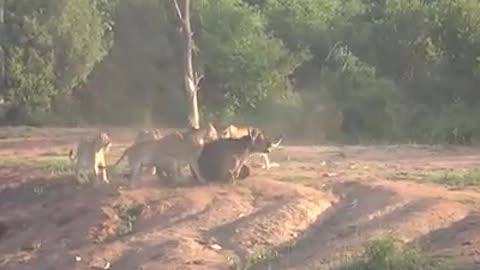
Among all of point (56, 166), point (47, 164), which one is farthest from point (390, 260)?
point (47, 164)

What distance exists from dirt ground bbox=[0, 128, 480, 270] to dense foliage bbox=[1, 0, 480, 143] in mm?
10035

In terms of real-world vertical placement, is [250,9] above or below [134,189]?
above

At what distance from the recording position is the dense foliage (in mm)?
29109

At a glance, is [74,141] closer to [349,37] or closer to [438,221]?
[349,37]

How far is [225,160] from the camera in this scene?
17.0m

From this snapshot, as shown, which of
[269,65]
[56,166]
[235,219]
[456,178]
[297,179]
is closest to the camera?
[235,219]

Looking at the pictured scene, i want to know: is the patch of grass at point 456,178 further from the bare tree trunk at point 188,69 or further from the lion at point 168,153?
the bare tree trunk at point 188,69

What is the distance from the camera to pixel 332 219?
50.7 ft

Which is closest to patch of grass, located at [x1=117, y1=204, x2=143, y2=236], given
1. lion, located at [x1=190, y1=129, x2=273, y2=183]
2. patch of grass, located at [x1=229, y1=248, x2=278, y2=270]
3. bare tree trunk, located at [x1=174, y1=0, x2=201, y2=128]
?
lion, located at [x1=190, y1=129, x2=273, y2=183]

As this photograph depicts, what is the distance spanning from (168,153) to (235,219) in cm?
196

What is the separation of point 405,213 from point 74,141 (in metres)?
13.2

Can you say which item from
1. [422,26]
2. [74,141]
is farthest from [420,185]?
[422,26]

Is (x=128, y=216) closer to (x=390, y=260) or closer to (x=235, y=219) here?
(x=235, y=219)

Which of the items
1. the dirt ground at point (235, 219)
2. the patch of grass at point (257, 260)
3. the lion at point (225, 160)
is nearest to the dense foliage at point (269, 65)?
the lion at point (225, 160)
